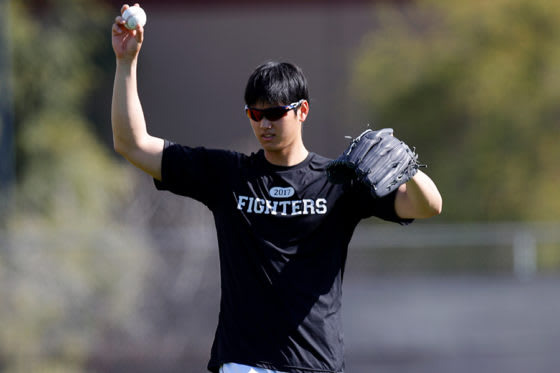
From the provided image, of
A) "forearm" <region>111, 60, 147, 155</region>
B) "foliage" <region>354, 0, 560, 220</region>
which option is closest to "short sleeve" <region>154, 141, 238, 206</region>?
"forearm" <region>111, 60, 147, 155</region>

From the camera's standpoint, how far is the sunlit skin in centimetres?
272

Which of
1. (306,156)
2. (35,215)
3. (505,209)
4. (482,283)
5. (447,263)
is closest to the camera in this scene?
(306,156)

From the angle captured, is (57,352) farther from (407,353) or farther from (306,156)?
(306,156)

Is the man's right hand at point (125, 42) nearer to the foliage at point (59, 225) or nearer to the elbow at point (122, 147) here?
the elbow at point (122, 147)

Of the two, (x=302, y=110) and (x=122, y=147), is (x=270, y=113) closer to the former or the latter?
(x=302, y=110)

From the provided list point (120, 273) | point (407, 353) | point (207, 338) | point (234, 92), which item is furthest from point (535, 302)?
point (234, 92)

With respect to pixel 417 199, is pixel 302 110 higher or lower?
higher

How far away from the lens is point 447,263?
10.7 m

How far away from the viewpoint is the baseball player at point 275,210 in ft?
8.66

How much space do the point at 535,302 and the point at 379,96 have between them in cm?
514

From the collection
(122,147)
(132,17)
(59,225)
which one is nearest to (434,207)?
(122,147)

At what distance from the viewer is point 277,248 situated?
2680mm

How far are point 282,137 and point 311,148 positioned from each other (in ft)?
44.1

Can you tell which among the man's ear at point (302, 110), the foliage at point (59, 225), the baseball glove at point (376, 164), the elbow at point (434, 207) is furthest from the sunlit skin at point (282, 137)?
the foliage at point (59, 225)
